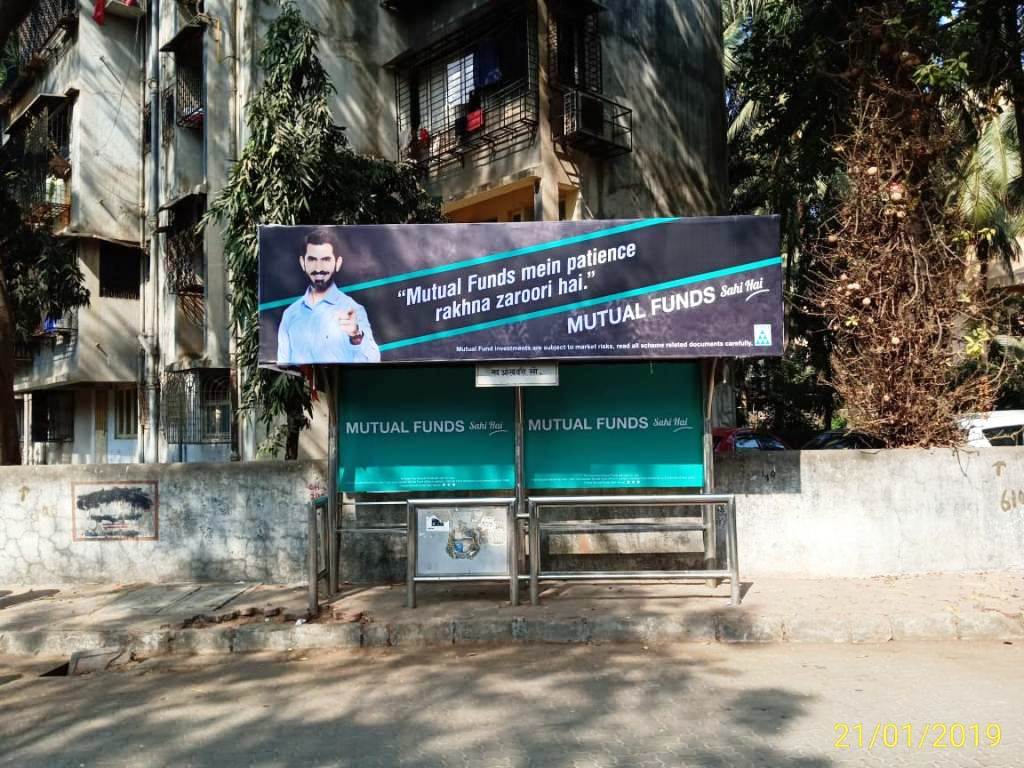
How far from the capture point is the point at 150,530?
805 centimetres

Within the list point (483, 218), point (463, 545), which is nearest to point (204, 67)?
point (483, 218)

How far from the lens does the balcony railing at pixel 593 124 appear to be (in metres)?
13.3

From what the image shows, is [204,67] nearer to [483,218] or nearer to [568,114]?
[483,218]

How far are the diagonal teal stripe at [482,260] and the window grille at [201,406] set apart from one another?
918cm

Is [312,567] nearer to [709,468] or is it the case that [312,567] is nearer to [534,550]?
[534,550]

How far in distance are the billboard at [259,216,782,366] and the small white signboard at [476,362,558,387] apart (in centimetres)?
16

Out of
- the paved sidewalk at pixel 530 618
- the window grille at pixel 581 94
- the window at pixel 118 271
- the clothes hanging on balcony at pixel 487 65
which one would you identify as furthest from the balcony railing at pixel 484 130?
the paved sidewalk at pixel 530 618

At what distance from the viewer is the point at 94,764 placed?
407 centimetres

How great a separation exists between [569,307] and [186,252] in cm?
1168

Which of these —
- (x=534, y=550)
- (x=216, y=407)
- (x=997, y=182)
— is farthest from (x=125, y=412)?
(x=997, y=182)

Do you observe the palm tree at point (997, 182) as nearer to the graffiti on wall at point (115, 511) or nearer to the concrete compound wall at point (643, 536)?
the concrete compound wall at point (643, 536)

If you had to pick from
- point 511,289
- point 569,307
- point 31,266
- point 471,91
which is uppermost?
point 471,91
